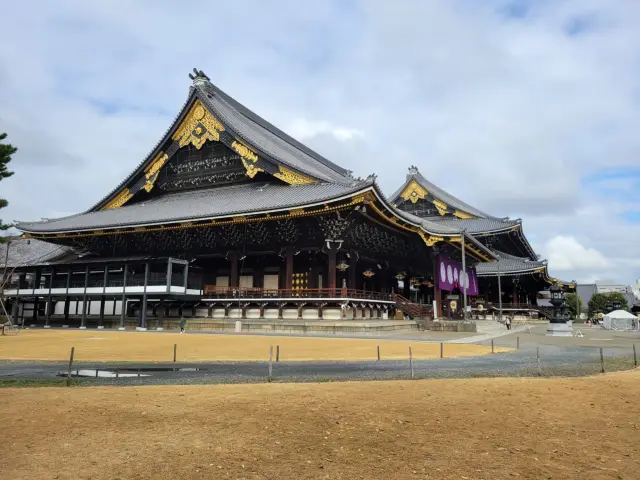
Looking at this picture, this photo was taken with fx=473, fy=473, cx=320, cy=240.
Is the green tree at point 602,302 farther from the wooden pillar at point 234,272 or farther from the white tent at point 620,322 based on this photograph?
the wooden pillar at point 234,272

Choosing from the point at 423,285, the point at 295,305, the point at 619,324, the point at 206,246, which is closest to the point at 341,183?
the point at 295,305

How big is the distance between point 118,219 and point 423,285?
32.2 meters

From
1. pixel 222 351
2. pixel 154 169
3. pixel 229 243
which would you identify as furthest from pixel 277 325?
pixel 154 169

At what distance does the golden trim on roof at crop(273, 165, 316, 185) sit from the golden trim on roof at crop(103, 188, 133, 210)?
16.8m

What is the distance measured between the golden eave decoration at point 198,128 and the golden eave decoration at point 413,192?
29.8 metres

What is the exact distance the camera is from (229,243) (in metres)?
38.2

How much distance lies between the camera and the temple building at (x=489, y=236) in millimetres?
58469

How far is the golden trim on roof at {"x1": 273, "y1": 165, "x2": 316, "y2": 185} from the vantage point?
3753 cm

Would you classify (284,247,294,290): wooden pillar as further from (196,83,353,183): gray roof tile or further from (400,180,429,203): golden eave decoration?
(400,180,429,203): golden eave decoration

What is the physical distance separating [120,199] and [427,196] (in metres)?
37.2

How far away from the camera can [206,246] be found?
129 feet

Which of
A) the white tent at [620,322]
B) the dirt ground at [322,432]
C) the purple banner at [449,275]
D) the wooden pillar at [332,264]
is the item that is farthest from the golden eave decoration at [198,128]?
the white tent at [620,322]

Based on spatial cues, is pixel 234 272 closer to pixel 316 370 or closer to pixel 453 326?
pixel 453 326

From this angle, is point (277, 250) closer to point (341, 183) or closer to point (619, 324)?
point (341, 183)
